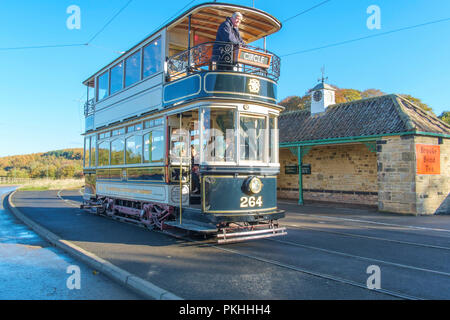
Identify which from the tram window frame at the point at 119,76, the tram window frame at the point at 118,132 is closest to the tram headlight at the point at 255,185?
the tram window frame at the point at 118,132

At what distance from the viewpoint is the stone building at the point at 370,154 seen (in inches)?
547

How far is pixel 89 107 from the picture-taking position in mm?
14008

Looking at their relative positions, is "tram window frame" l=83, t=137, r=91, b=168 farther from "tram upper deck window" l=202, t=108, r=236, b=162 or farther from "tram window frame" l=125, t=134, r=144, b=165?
"tram upper deck window" l=202, t=108, r=236, b=162

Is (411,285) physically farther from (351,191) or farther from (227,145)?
(351,191)

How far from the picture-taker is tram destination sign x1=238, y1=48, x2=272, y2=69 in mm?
7529

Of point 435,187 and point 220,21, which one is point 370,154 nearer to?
point 435,187

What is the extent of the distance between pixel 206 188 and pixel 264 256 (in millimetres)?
1730

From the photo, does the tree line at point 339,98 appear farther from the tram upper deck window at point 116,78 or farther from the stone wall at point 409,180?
the tram upper deck window at point 116,78

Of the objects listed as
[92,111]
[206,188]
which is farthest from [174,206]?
[92,111]

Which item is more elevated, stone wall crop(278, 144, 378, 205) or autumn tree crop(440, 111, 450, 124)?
autumn tree crop(440, 111, 450, 124)

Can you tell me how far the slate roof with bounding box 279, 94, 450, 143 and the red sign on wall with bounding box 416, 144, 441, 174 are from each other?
72 cm

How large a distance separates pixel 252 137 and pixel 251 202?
143 cm

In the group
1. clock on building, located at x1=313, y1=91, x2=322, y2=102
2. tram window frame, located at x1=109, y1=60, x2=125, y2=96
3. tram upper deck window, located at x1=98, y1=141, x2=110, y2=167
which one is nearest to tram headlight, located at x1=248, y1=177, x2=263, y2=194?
tram window frame, located at x1=109, y1=60, x2=125, y2=96
